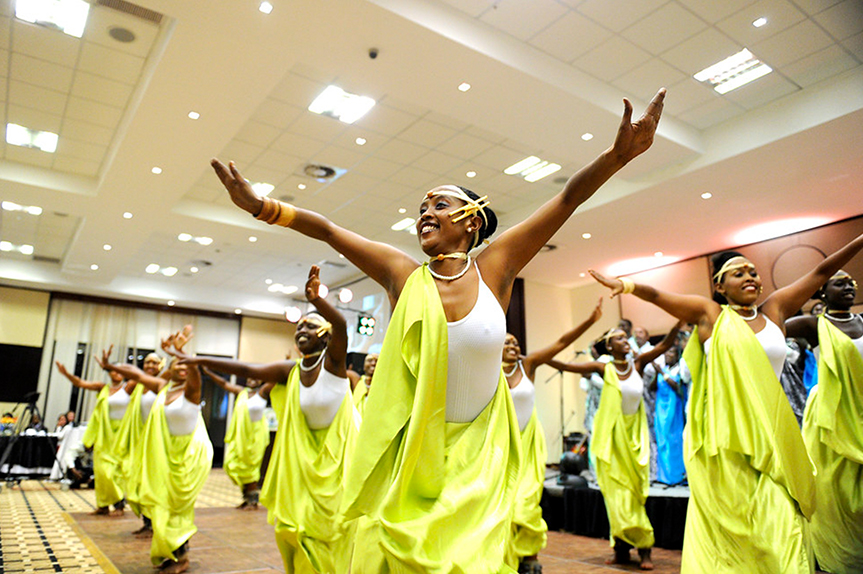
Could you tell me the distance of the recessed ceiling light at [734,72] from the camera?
6523mm

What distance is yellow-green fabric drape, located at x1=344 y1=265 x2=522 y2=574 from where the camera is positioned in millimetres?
1469

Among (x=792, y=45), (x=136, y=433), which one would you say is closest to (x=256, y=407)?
(x=136, y=433)

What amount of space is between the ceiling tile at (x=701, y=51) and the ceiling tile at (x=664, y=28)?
0.11 m

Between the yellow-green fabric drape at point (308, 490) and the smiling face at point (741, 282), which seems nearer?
the smiling face at point (741, 282)

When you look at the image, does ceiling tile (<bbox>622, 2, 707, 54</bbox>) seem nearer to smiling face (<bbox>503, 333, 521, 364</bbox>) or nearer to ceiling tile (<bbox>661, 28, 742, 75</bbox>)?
ceiling tile (<bbox>661, 28, 742, 75</bbox>)

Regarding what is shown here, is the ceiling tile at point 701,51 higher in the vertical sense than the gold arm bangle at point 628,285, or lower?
higher

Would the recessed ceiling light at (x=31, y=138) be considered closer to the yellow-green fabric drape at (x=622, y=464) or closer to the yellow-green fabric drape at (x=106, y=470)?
the yellow-green fabric drape at (x=106, y=470)

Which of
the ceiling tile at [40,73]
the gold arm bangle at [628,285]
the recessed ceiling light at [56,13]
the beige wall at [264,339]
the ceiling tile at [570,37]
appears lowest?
the gold arm bangle at [628,285]

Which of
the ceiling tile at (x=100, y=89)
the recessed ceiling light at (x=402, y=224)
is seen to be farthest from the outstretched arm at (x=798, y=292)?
the recessed ceiling light at (x=402, y=224)

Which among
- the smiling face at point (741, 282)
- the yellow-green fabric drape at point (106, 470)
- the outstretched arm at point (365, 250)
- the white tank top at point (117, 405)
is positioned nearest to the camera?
the outstretched arm at point (365, 250)

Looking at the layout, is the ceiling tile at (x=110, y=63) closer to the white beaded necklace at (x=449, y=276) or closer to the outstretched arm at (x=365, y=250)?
the outstretched arm at (x=365, y=250)

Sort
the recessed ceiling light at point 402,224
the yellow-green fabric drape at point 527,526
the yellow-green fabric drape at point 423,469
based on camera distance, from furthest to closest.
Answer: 1. the recessed ceiling light at point 402,224
2. the yellow-green fabric drape at point 527,526
3. the yellow-green fabric drape at point 423,469

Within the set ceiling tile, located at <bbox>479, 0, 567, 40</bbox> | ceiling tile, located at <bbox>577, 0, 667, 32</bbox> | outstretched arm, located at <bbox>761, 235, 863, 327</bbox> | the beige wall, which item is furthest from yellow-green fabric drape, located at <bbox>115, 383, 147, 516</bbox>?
the beige wall

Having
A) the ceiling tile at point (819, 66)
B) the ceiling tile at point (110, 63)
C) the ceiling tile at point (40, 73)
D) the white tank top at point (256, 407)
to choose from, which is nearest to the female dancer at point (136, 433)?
the white tank top at point (256, 407)
